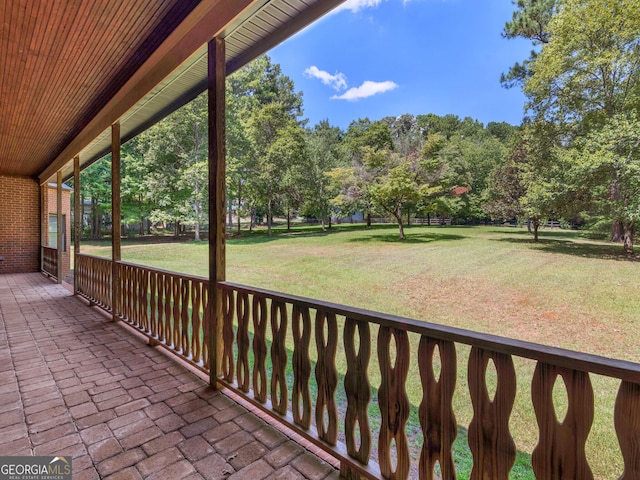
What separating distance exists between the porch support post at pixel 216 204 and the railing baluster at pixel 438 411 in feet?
5.39

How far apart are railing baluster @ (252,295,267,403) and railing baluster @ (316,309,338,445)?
49cm

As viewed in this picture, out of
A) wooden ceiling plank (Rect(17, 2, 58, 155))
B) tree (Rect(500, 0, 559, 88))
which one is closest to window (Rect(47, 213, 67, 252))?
wooden ceiling plank (Rect(17, 2, 58, 155))

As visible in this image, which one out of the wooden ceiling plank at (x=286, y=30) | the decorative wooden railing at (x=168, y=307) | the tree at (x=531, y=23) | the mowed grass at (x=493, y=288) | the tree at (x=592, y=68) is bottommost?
the mowed grass at (x=493, y=288)

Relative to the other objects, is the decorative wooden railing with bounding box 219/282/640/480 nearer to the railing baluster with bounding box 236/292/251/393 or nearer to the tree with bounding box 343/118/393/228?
the railing baluster with bounding box 236/292/251/393

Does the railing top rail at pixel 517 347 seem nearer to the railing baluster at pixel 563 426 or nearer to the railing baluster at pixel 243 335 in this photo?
the railing baluster at pixel 563 426

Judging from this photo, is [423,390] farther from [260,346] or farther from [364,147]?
[364,147]

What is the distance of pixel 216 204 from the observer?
7.90 feet

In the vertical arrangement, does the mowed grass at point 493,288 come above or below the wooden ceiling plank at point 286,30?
below

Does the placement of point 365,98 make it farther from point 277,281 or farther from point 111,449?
point 111,449

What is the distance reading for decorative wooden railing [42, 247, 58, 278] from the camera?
7523 mm

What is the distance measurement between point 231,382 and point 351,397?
3.83ft

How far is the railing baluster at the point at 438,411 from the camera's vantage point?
3.88 ft

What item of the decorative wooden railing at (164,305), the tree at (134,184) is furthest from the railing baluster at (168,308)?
the tree at (134,184)

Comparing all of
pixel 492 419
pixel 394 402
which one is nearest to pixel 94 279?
pixel 394 402
